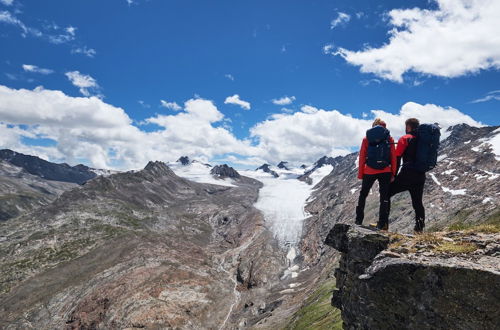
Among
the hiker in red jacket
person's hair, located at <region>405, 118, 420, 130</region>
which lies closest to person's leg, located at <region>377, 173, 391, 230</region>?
the hiker in red jacket

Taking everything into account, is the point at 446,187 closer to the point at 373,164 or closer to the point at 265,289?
the point at 265,289

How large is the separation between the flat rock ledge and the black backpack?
3190mm

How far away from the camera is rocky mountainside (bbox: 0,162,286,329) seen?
102 metres

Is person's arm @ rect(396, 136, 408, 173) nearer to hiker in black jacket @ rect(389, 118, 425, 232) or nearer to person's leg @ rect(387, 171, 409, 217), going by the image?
hiker in black jacket @ rect(389, 118, 425, 232)

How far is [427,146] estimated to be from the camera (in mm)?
14875

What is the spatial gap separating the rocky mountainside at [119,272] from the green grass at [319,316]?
25.0 meters

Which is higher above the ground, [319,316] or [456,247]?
[456,247]

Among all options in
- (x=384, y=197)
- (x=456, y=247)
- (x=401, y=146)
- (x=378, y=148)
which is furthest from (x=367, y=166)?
(x=456, y=247)

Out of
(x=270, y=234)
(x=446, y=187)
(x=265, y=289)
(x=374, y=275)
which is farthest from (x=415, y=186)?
(x=270, y=234)

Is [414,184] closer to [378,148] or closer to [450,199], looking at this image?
[378,148]

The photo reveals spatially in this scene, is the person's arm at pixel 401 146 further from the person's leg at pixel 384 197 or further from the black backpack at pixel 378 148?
the person's leg at pixel 384 197

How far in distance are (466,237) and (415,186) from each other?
3.15 m

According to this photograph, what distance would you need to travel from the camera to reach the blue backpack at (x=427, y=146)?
1484cm

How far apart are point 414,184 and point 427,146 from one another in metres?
1.85
